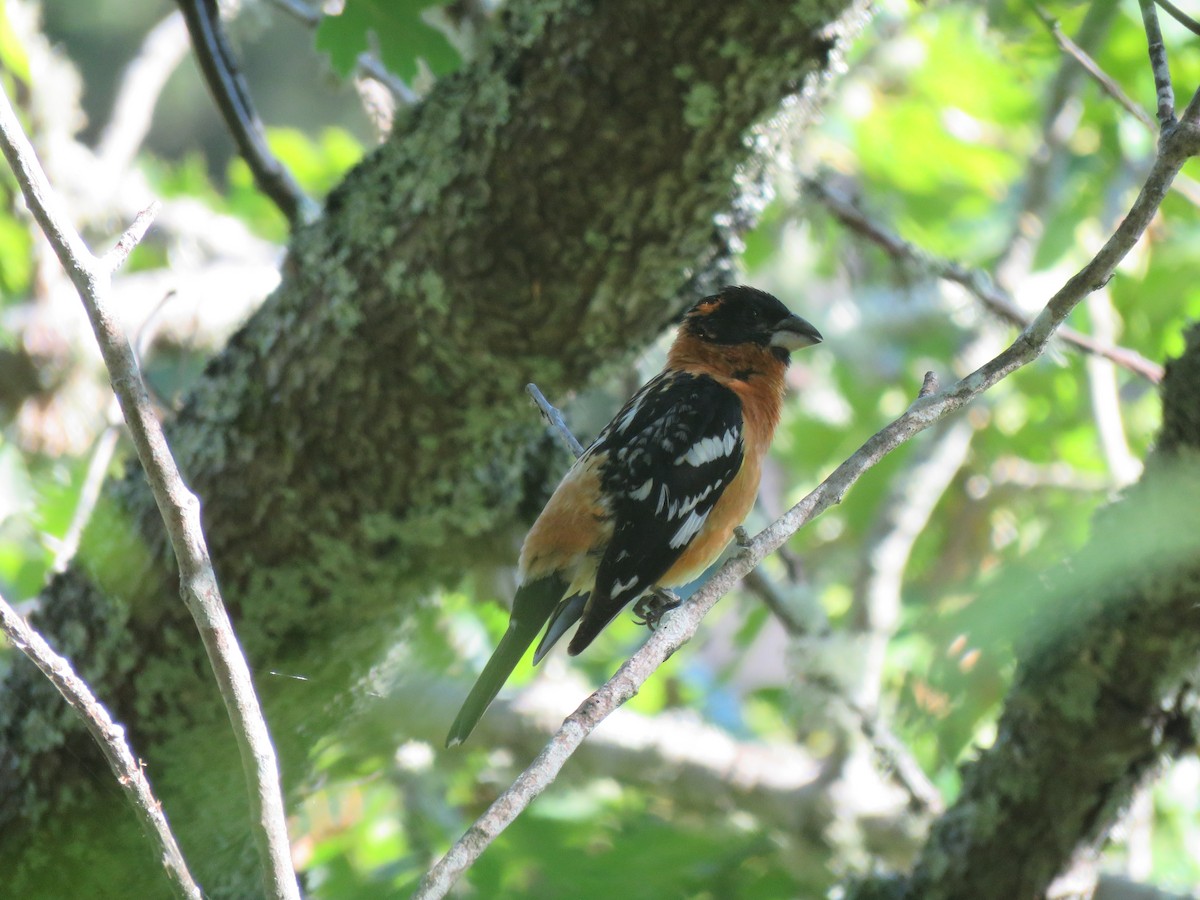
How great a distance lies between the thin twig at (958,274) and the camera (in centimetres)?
339

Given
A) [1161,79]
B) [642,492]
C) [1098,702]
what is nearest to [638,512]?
[642,492]

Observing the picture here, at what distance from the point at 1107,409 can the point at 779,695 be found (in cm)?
190

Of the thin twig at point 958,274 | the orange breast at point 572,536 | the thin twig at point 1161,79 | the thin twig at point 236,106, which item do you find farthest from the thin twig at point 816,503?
the thin twig at point 236,106

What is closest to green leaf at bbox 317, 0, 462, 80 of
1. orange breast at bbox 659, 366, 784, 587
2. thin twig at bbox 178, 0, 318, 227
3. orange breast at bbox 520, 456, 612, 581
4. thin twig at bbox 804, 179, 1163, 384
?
thin twig at bbox 178, 0, 318, 227

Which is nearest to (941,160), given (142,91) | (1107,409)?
(1107,409)

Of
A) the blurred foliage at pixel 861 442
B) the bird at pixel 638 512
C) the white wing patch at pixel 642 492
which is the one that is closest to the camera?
the blurred foliage at pixel 861 442

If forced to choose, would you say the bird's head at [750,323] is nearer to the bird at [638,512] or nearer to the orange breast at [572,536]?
the bird at [638,512]

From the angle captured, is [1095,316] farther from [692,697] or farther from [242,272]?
[242,272]

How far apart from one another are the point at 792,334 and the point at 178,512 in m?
2.28

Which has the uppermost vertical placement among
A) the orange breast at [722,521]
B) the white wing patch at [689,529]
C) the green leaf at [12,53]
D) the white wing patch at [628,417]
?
the green leaf at [12,53]

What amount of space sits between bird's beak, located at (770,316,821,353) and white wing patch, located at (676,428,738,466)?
0.45 meters

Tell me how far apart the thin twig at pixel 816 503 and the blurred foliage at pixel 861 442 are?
1.38ft

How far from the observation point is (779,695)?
17.2ft

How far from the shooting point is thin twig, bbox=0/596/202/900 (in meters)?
1.46
